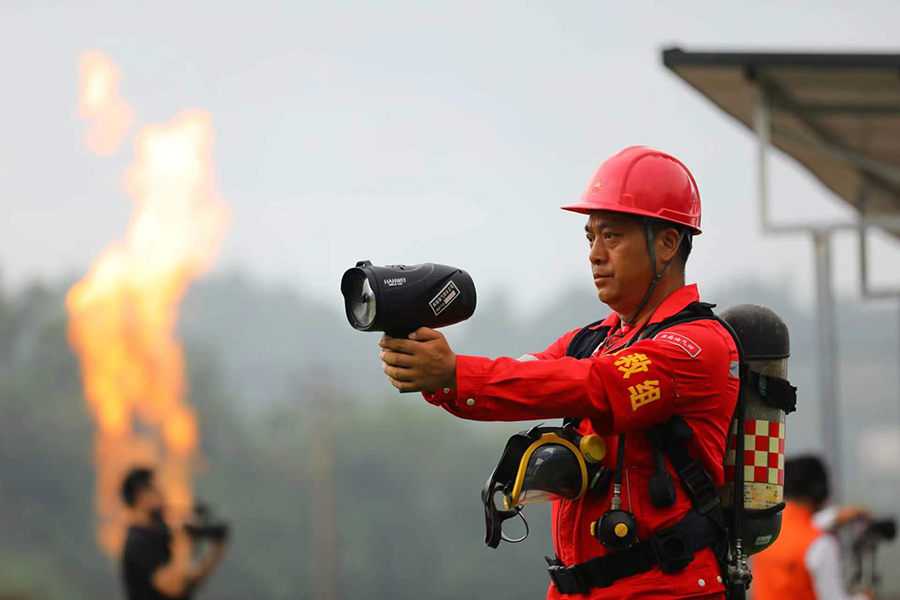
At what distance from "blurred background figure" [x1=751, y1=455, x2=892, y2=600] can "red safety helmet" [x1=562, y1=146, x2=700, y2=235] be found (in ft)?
11.9

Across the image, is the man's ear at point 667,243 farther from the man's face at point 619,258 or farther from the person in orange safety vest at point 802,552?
the person in orange safety vest at point 802,552

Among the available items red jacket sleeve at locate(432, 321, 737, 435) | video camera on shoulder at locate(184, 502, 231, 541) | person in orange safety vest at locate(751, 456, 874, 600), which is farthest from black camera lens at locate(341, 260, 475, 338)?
video camera on shoulder at locate(184, 502, 231, 541)

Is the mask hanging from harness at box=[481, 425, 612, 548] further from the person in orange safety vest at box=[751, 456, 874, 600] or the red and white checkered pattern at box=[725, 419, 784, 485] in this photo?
the person in orange safety vest at box=[751, 456, 874, 600]

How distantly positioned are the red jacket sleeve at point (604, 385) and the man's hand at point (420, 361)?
47 mm

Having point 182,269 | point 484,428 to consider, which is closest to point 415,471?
point 484,428

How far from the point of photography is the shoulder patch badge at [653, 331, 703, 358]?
13.3ft

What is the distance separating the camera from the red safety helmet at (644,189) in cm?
429

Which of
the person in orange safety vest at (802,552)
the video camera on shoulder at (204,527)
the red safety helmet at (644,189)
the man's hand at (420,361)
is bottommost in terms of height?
the video camera on shoulder at (204,527)

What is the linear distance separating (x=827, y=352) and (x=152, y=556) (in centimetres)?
632

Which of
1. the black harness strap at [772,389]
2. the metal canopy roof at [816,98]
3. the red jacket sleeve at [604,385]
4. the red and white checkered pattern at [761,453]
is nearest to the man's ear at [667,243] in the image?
the red jacket sleeve at [604,385]

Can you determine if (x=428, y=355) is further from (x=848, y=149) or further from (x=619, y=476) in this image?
(x=848, y=149)

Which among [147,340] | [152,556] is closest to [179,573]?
[152,556]

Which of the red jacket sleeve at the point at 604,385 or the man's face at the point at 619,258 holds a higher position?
the man's face at the point at 619,258

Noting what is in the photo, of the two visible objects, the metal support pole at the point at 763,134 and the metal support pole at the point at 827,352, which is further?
the metal support pole at the point at 827,352
